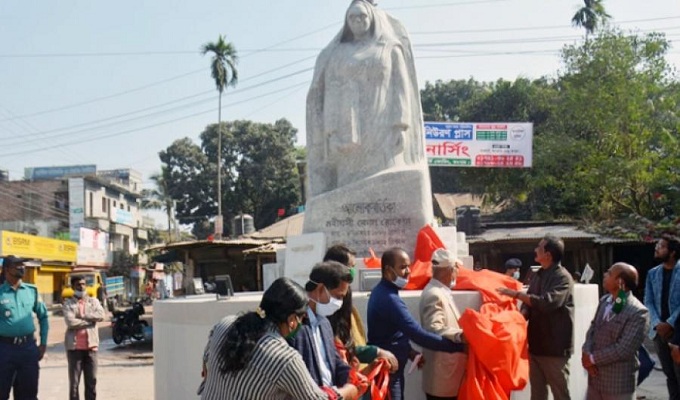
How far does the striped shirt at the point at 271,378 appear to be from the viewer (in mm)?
2598

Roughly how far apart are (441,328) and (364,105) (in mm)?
3961

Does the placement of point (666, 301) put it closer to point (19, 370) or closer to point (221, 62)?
point (19, 370)

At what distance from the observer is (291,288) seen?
2.77m

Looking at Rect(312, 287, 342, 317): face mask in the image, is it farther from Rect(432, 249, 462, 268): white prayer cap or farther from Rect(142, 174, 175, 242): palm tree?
Rect(142, 174, 175, 242): palm tree

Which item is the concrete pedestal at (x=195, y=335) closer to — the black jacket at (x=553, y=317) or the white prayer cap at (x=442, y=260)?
the black jacket at (x=553, y=317)

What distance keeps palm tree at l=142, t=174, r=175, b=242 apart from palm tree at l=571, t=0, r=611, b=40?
79.4ft

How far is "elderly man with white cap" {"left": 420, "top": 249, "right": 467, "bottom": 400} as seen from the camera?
14.1ft

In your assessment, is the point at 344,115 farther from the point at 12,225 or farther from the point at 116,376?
the point at 12,225

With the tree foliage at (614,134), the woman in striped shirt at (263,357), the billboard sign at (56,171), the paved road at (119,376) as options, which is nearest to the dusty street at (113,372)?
the paved road at (119,376)

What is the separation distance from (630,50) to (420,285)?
15.7 meters

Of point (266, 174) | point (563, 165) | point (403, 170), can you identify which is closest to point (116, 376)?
point (403, 170)

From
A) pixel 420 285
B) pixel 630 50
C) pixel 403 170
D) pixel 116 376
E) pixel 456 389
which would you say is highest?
pixel 630 50

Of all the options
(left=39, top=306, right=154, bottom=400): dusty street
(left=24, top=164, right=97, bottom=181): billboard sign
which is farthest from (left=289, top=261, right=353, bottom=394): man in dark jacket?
(left=24, top=164, right=97, bottom=181): billboard sign

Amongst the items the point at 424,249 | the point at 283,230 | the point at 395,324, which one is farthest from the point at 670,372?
the point at 283,230
